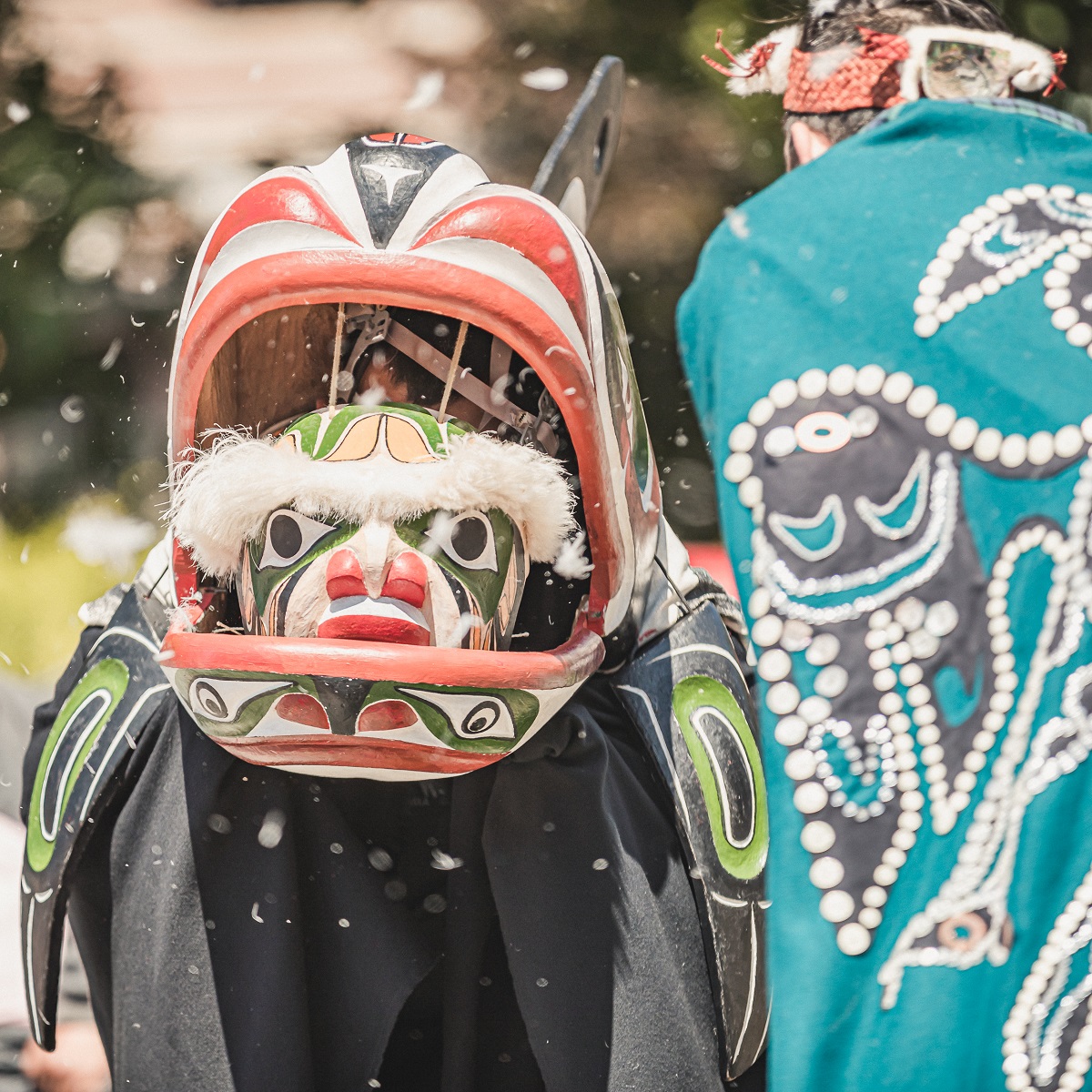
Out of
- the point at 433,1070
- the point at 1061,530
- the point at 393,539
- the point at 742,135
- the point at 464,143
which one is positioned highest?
the point at 1061,530

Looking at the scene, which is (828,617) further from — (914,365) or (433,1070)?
(433,1070)

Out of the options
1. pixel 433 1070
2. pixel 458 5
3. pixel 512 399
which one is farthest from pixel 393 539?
pixel 458 5

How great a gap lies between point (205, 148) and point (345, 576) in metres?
Answer: 2.16

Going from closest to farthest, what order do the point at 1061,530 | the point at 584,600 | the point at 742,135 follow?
the point at 1061,530
the point at 584,600
the point at 742,135

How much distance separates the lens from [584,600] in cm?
132

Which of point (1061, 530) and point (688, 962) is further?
point (688, 962)

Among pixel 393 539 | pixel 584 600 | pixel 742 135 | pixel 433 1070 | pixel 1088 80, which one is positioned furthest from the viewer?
pixel 742 135

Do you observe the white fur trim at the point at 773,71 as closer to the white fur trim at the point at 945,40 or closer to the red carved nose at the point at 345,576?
the white fur trim at the point at 945,40

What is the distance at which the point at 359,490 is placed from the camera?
1.17 m

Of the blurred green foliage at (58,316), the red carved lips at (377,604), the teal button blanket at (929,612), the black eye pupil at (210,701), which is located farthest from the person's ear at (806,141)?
the blurred green foliage at (58,316)

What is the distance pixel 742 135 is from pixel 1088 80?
0.78 meters

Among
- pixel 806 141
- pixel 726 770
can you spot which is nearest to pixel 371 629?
pixel 726 770

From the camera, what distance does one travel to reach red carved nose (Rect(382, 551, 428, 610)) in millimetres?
1147

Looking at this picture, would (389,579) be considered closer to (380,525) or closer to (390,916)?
(380,525)
